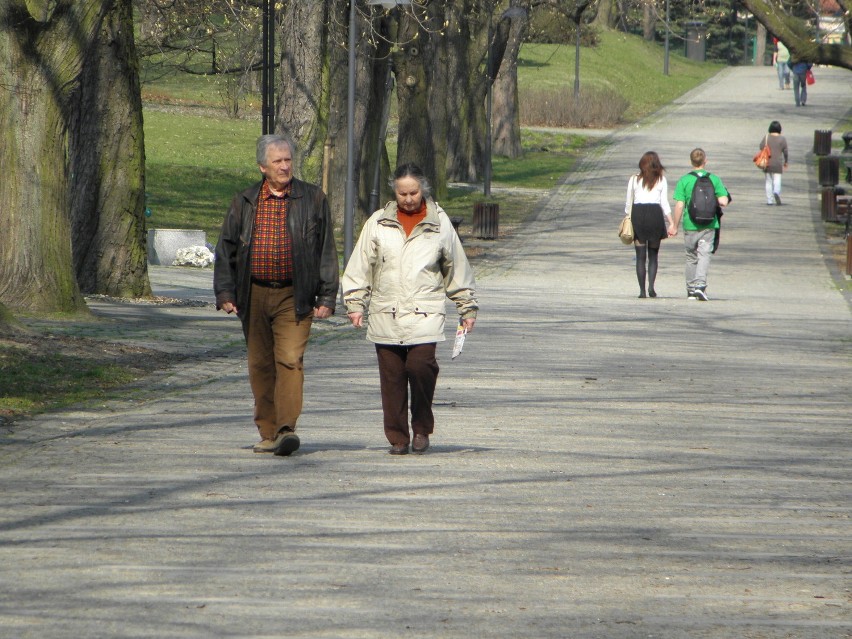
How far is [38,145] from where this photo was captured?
13719 mm

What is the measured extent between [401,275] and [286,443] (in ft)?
3.55

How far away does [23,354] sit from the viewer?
1150 centimetres

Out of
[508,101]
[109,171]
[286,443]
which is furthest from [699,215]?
[508,101]

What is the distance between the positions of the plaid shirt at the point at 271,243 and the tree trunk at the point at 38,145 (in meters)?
5.70

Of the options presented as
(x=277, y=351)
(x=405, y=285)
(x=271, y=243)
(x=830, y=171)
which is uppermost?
(x=271, y=243)

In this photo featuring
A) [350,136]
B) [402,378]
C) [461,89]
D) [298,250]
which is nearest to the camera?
[298,250]

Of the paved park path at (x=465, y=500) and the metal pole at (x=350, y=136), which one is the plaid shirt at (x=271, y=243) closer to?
the paved park path at (x=465, y=500)

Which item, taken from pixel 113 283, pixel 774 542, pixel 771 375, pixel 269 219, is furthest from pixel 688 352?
pixel 774 542

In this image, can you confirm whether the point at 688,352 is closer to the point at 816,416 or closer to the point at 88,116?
the point at 816,416

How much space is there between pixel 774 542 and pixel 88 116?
11614 millimetres

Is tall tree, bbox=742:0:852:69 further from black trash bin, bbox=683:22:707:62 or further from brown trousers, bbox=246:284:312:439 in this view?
black trash bin, bbox=683:22:707:62

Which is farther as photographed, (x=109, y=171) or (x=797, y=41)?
(x=797, y=41)

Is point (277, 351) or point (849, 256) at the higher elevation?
point (277, 351)

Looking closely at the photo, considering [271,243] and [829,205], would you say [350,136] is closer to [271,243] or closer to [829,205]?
[271,243]
